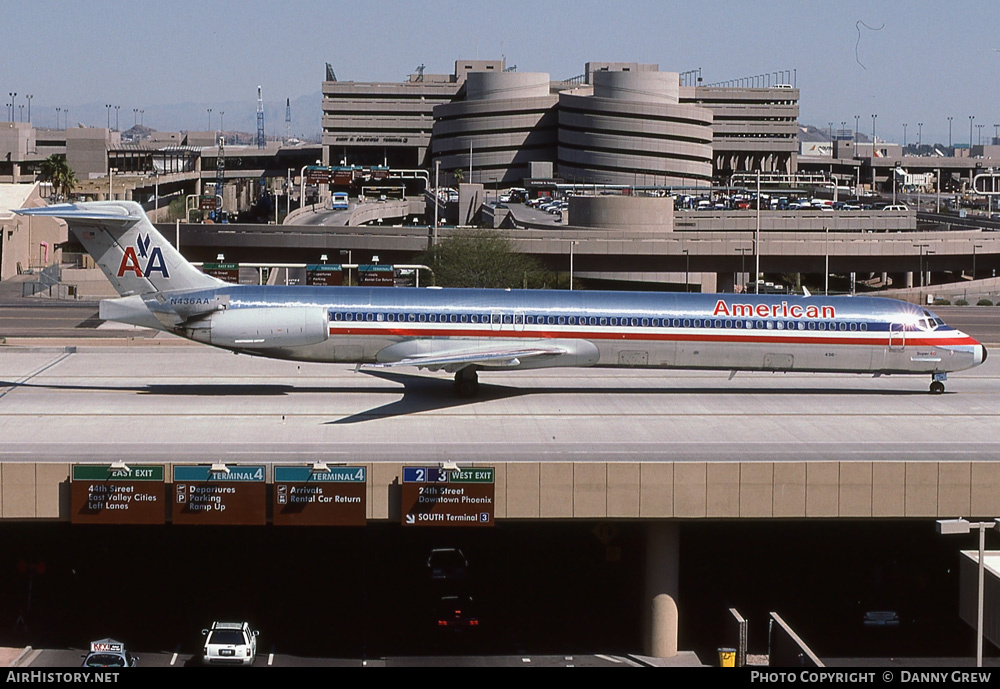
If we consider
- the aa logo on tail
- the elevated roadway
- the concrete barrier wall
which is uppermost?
the aa logo on tail

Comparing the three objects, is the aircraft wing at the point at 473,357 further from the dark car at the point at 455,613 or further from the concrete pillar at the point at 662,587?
the concrete pillar at the point at 662,587

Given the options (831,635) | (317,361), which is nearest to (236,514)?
(317,361)

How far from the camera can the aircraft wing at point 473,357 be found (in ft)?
143

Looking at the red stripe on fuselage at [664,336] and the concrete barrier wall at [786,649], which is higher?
the red stripe on fuselage at [664,336]

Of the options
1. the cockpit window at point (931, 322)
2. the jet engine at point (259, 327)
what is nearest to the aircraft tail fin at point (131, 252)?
the jet engine at point (259, 327)

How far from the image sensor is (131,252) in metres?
44.4

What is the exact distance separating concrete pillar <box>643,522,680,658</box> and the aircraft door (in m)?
15.0

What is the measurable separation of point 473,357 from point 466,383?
2.13 metres

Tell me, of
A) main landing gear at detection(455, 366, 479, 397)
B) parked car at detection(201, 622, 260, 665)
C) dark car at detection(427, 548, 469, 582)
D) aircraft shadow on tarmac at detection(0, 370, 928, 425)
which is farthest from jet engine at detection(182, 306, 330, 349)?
parked car at detection(201, 622, 260, 665)

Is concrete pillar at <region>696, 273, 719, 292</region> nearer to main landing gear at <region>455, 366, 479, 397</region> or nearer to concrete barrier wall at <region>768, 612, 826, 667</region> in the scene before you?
main landing gear at <region>455, 366, 479, 397</region>

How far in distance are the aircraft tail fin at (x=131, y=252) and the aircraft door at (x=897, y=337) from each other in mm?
25155

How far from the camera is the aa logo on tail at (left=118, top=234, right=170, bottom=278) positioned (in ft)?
146

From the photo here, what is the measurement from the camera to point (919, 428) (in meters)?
41.5
